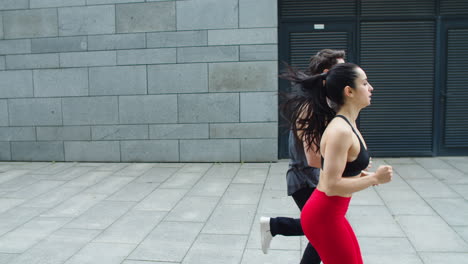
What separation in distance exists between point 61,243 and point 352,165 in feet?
11.0

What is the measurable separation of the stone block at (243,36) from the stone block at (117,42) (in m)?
1.36

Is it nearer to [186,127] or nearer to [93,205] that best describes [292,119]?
[93,205]

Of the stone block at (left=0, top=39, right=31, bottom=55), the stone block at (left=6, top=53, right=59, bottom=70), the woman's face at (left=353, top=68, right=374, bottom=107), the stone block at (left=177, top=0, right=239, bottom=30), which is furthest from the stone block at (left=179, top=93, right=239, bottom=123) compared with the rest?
the woman's face at (left=353, top=68, right=374, bottom=107)

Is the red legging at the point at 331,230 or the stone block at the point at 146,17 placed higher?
the stone block at the point at 146,17

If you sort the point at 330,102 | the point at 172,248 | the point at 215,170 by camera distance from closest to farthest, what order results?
the point at 330,102, the point at 172,248, the point at 215,170

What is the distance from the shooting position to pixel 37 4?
28.6ft

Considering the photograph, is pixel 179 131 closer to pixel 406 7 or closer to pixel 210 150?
pixel 210 150

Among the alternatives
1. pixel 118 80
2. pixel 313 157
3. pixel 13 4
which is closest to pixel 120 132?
pixel 118 80

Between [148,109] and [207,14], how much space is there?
6.96 feet

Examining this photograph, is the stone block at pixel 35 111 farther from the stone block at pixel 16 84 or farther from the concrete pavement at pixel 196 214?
the concrete pavement at pixel 196 214

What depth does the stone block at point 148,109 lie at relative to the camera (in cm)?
852

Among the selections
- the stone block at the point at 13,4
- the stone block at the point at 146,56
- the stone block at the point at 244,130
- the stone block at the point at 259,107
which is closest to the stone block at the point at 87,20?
the stone block at the point at 146,56

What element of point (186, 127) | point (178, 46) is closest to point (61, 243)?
point (186, 127)

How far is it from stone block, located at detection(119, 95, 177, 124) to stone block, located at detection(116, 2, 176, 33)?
1299 millimetres
